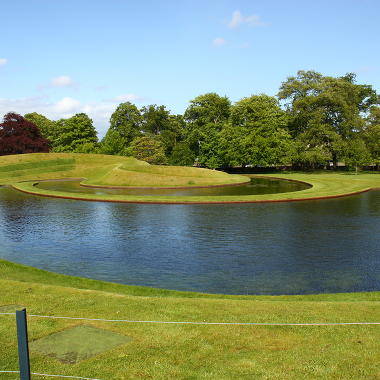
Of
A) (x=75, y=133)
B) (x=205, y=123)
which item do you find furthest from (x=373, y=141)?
(x=75, y=133)

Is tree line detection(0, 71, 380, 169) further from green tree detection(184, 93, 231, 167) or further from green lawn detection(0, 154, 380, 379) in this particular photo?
green lawn detection(0, 154, 380, 379)

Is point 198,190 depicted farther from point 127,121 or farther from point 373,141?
point 127,121

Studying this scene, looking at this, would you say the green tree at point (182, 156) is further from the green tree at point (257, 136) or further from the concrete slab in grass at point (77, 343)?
the concrete slab in grass at point (77, 343)

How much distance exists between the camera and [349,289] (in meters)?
14.5

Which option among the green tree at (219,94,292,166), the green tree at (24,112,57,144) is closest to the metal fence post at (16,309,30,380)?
the green tree at (219,94,292,166)

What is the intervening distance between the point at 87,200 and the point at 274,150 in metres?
47.7

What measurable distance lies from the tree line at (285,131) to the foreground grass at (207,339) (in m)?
67.9

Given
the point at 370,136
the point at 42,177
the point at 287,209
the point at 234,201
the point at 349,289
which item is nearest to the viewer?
the point at 349,289

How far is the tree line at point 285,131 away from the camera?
7762 cm

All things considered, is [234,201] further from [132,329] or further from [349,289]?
[132,329]

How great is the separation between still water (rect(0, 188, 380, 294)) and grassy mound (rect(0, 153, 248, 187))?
1941cm

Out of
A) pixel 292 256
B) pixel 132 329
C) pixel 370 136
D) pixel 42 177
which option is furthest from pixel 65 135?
pixel 132 329

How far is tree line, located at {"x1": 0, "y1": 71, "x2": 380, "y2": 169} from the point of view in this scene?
→ 3056 inches

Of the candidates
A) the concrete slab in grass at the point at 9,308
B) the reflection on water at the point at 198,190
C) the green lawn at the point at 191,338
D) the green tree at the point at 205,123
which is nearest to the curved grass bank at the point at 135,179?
the reflection on water at the point at 198,190
